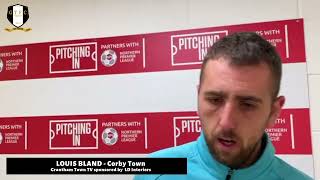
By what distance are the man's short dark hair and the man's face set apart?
0.01m

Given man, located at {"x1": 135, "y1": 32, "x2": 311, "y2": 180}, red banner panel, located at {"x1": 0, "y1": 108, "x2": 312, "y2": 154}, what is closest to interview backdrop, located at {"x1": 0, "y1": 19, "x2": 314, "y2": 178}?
red banner panel, located at {"x1": 0, "y1": 108, "x2": 312, "y2": 154}

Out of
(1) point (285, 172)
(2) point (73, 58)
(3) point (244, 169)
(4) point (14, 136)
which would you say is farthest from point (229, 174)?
(4) point (14, 136)

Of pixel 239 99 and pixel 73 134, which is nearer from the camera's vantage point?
pixel 239 99

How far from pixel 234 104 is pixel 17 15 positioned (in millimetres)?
1191

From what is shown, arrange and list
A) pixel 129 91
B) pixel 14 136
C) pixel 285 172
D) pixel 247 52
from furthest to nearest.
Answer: pixel 14 136 < pixel 129 91 < pixel 285 172 < pixel 247 52

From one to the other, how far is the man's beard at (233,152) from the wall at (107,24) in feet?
1.48

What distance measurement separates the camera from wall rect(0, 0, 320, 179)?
1308mm

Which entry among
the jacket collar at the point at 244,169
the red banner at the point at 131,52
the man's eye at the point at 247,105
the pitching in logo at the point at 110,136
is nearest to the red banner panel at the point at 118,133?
the pitching in logo at the point at 110,136

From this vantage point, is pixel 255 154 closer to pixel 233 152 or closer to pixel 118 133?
pixel 233 152

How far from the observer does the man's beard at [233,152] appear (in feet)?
2.94

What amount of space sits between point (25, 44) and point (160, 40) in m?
0.64

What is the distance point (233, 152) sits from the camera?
921 millimetres

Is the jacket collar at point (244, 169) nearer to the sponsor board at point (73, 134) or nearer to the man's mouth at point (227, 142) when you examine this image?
the man's mouth at point (227, 142)

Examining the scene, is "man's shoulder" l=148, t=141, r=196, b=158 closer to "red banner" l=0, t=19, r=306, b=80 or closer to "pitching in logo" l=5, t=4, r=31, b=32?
"red banner" l=0, t=19, r=306, b=80
